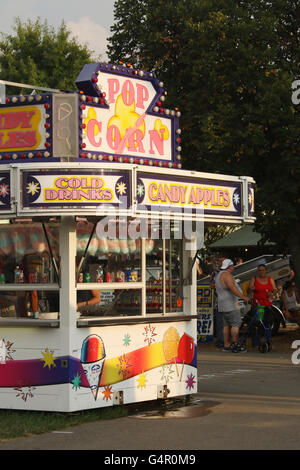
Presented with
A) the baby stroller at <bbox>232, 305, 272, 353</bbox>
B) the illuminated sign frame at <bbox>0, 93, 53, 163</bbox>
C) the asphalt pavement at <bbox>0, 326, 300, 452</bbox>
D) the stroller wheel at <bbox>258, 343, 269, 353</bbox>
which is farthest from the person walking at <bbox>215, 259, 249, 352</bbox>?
the illuminated sign frame at <bbox>0, 93, 53, 163</bbox>

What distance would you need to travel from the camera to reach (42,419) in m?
10.2

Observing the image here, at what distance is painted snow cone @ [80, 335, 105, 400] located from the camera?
10461 millimetres

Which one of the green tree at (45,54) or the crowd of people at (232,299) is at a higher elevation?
the green tree at (45,54)

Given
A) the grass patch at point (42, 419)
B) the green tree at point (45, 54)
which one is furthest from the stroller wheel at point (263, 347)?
the green tree at point (45, 54)

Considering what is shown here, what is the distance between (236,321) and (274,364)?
7.15 ft

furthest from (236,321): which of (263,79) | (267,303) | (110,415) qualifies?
(110,415)

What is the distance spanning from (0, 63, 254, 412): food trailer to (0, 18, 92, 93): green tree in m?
27.4

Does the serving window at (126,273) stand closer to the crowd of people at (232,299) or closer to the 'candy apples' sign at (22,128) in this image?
the 'candy apples' sign at (22,128)

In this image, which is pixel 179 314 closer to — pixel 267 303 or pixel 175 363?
pixel 175 363

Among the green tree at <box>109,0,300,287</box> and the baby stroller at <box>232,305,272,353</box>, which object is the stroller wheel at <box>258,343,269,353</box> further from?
the green tree at <box>109,0,300,287</box>

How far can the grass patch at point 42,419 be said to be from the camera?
31.3ft

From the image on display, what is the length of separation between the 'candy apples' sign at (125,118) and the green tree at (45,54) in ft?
88.4

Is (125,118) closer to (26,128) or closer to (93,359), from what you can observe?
(26,128)

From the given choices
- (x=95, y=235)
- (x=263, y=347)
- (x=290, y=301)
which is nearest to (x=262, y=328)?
(x=263, y=347)
